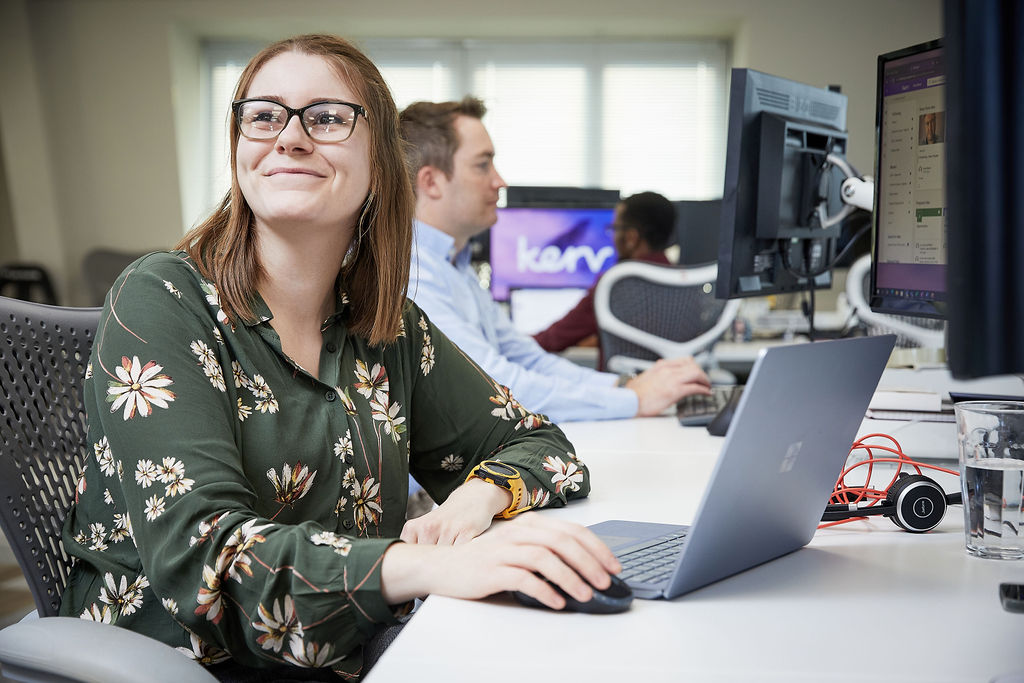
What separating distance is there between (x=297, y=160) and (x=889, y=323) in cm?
261

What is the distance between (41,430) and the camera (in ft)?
3.39

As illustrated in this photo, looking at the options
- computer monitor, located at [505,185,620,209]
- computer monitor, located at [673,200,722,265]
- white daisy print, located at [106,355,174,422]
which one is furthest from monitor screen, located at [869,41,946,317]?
computer monitor, located at [673,200,722,265]

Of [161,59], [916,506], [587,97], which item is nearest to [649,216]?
[916,506]

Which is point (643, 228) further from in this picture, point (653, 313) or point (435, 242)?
point (435, 242)

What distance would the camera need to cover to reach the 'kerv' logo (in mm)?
3580

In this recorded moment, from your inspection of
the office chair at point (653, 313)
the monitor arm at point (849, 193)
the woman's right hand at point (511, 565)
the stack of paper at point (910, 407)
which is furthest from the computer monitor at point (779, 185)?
the office chair at point (653, 313)

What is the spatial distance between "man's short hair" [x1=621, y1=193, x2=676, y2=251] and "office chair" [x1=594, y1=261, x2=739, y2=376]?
1.76 ft

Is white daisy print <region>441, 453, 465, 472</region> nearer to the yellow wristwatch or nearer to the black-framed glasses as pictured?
the yellow wristwatch

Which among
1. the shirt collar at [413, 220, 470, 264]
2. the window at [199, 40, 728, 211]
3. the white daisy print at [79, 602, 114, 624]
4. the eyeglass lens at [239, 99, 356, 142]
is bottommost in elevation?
the white daisy print at [79, 602, 114, 624]

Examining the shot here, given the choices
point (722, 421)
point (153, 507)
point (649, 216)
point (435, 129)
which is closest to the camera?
point (153, 507)

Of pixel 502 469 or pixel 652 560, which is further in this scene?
pixel 502 469

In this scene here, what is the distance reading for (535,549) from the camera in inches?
29.2

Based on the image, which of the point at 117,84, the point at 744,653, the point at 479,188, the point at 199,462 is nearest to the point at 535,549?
the point at 744,653

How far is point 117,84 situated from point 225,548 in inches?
267
